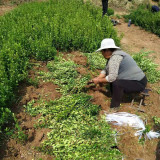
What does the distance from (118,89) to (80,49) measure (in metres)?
2.30

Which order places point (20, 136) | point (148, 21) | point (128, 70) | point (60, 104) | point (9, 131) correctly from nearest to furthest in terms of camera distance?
point (20, 136) < point (9, 131) < point (60, 104) < point (128, 70) < point (148, 21)

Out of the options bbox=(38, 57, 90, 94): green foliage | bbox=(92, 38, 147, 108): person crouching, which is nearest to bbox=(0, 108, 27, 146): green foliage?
bbox=(38, 57, 90, 94): green foliage

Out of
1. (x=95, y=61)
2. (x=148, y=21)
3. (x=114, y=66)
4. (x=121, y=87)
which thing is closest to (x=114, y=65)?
(x=114, y=66)

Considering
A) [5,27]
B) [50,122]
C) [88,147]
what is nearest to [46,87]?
[50,122]

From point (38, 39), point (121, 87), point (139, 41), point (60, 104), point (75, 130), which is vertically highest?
point (38, 39)

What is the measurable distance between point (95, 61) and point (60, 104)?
190 cm

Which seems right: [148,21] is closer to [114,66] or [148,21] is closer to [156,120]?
[114,66]

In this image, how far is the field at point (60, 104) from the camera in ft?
8.66

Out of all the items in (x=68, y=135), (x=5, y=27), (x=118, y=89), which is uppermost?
(x=5, y=27)

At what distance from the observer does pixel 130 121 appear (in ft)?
10.5

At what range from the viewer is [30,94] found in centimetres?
355

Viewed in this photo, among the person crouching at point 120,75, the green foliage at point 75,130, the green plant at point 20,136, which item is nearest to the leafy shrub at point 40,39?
the green plant at point 20,136

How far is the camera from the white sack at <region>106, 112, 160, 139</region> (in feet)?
9.82

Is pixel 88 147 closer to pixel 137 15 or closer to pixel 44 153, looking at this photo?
pixel 44 153
